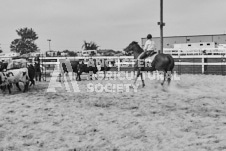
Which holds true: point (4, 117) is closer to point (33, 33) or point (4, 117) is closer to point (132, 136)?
point (132, 136)

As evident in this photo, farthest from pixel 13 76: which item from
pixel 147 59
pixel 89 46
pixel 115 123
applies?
pixel 89 46

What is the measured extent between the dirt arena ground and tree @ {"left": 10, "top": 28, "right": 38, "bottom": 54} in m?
64.3

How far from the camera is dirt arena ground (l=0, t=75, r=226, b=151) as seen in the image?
4.54 metres

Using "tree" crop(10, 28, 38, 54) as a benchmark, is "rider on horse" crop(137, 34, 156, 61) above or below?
below

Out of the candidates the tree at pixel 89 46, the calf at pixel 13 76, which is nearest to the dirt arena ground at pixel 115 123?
the calf at pixel 13 76

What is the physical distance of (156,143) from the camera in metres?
4.52

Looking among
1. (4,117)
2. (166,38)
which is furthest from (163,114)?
(166,38)

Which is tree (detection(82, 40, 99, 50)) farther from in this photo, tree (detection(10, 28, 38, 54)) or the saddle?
the saddle

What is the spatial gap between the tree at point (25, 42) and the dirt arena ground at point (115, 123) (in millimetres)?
64280

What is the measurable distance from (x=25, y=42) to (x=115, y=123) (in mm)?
70036

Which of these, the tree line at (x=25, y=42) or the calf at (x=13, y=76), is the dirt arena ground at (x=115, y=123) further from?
the tree line at (x=25, y=42)

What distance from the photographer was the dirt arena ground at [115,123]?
4.54m

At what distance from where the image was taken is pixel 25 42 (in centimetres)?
7119

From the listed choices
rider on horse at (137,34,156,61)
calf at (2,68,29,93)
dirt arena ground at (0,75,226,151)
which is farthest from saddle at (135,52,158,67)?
calf at (2,68,29,93)
